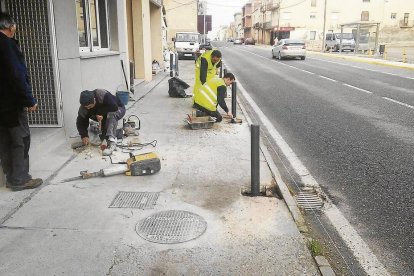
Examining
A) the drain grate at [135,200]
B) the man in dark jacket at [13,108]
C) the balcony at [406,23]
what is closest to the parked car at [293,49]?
the drain grate at [135,200]

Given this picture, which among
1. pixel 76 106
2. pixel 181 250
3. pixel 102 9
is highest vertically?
pixel 102 9

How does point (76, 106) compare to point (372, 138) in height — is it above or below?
above

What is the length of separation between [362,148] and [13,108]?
5.51 meters

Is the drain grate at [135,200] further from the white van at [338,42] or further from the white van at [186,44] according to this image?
the white van at [338,42]

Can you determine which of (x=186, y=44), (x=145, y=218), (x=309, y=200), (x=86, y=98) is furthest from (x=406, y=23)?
(x=145, y=218)

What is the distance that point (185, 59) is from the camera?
33.3 meters

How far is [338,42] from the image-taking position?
149ft

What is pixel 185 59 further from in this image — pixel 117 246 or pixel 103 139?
pixel 117 246

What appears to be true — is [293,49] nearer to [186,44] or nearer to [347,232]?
[186,44]

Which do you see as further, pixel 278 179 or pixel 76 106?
pixel 76 106

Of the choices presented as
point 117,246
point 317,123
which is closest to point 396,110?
point 317,123

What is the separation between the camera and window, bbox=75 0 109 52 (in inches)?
342

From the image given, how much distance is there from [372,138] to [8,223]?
20.7ft

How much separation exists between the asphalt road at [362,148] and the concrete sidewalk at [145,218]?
33.3 inches
